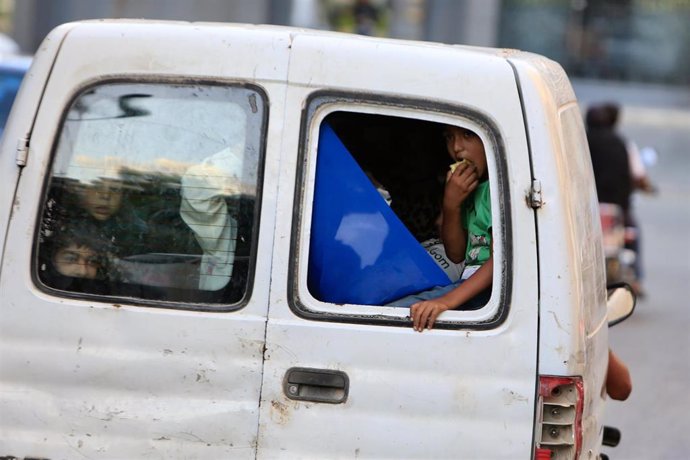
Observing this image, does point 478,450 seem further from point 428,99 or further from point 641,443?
point 641,443

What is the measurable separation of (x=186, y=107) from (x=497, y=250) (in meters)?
0.97

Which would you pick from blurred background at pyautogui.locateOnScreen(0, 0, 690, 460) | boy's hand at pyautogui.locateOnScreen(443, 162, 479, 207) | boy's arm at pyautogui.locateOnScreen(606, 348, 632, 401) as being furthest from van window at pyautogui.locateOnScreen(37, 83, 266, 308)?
blurred background at pyautogui.locateOnScreen(0, 0, 690, 460)

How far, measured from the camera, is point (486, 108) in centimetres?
361

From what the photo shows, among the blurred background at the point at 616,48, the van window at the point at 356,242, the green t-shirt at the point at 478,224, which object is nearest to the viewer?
the van window at the point at 356,242

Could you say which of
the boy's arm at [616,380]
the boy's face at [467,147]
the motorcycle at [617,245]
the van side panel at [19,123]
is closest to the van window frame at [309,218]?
the boy's face at [467,147]

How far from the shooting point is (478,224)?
12.7ft

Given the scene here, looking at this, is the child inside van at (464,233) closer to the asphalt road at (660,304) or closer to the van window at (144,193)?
the van window at (144,193)

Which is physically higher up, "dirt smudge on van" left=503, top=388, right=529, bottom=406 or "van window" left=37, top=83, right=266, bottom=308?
"van window" left=37, top=83, right=266, bottom=308

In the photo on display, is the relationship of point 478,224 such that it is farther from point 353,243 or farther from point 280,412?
point 280,412

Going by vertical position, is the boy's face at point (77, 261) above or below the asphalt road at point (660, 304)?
below

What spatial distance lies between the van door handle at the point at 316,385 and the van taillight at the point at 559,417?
544mm

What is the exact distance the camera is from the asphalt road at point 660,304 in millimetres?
7637

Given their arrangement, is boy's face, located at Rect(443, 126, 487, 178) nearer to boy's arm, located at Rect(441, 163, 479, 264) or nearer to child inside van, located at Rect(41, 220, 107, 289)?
boy's arm, located at Rect(441, 163, 479, 264)

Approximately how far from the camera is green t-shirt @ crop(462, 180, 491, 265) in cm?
381
